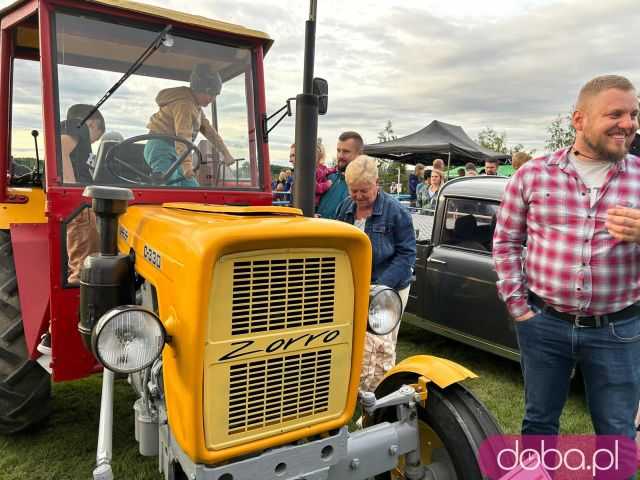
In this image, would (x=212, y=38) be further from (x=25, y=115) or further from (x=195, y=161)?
(x=25, y=115)

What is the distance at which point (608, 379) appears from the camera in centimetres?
195

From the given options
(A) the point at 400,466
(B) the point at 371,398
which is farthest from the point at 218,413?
(A) the point at 400,466

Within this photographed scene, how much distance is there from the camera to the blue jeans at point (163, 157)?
253 centimetres

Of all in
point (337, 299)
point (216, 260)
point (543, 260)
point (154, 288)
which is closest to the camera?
point (216, 260)

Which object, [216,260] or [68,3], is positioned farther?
[68,3]

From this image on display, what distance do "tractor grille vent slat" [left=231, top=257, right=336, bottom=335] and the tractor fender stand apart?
0.65 m

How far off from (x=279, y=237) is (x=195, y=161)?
131 cm

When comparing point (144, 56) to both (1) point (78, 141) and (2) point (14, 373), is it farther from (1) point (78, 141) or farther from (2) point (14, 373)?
(2) point (14, 373)

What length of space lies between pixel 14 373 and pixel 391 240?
216 cm

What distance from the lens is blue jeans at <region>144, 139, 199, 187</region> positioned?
2531 mm

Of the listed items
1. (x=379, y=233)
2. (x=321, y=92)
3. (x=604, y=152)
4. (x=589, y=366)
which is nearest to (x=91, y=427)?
(x=379, y=233)

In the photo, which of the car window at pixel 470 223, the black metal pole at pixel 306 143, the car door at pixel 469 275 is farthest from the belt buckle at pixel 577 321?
the car window at pixel 470 223

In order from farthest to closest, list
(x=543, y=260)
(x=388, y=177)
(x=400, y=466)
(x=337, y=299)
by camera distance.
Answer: (x=388, y=177), (x=400, y=466), (x=543, y=260), (x=337, y=299)

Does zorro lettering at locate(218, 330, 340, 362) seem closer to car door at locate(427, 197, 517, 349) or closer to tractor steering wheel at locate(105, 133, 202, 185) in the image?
tractor steering wheel at locate(105, 133, 202, 185)
